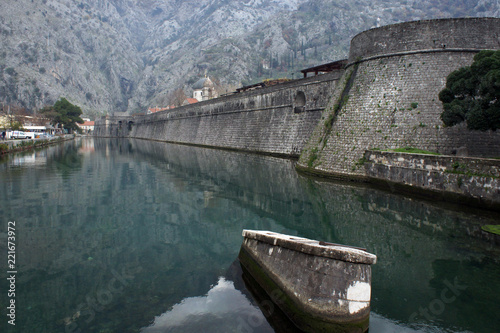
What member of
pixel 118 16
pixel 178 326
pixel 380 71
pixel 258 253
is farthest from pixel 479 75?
pixel 118 16

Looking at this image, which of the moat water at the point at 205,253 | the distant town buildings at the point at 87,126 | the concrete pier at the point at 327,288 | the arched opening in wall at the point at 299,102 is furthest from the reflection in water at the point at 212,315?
the distant town buildings at the point at 87,126

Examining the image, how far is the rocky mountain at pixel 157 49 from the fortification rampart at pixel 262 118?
235 feet

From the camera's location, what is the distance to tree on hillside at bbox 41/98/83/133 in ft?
242

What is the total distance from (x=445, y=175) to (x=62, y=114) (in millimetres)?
85456

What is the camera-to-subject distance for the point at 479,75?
1306 centimetres

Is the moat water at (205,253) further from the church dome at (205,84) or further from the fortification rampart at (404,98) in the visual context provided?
the church dome at (205,84)

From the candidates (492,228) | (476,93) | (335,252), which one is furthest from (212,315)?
(476,93)

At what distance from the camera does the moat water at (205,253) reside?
5.43m

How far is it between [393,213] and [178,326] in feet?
29.6

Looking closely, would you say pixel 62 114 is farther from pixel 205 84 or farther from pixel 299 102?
pixel 299 102

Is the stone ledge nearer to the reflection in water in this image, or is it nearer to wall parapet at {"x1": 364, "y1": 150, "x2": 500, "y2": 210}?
the reflection in water

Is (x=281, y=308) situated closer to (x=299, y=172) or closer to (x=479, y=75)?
(x=479, y=75)

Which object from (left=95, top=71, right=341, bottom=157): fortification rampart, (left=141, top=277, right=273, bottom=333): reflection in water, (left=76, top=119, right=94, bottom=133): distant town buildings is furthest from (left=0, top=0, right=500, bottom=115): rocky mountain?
(left=141, top=277, right=273, bottom=333): reflection in water

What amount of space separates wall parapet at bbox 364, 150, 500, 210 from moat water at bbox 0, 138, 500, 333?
733mm
